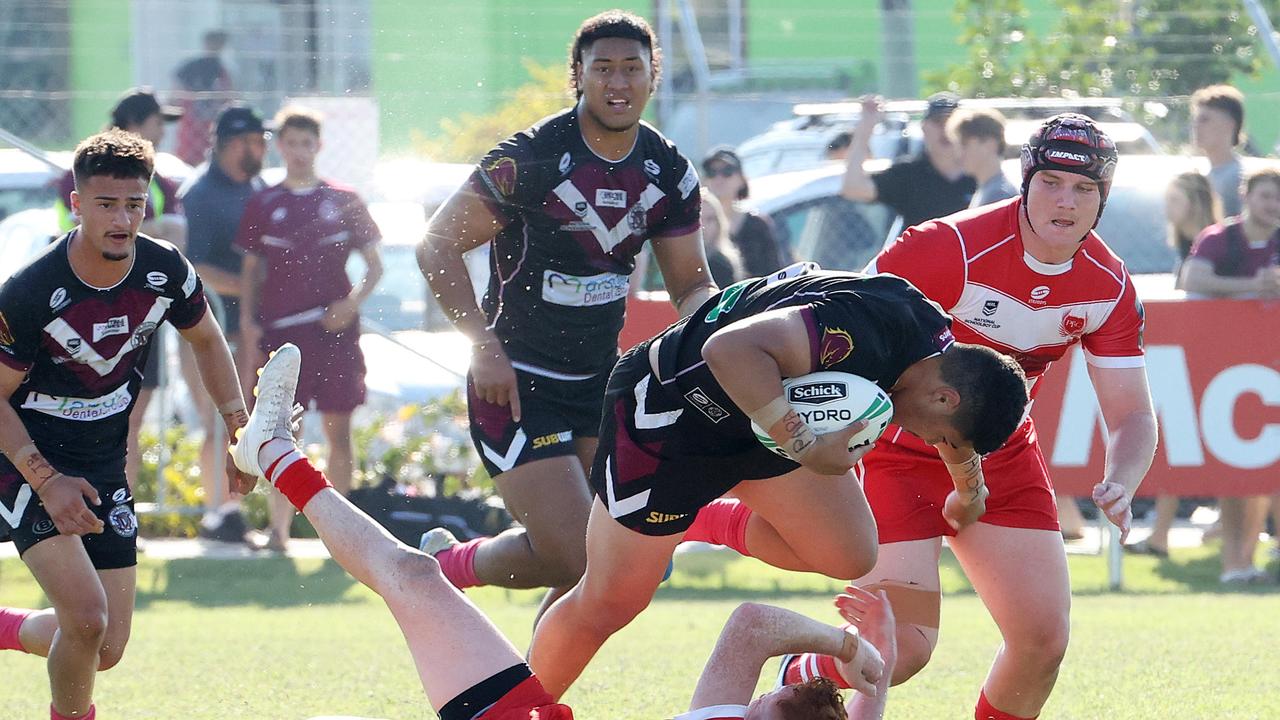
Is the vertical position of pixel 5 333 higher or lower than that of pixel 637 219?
lower

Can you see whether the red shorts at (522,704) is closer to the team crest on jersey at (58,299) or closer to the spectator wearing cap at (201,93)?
the team crest on jersey at (58,299)

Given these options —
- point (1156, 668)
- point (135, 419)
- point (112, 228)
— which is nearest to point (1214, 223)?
point (1156, 668)

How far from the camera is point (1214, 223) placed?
33.7 ft

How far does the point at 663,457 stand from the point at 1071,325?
4.58 feet

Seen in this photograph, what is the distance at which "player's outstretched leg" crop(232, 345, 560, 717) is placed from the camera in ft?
14.8

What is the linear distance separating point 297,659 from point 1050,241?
3.76 m

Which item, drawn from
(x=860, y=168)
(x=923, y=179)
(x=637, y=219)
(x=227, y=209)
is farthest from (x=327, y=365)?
(x=637, y=219)

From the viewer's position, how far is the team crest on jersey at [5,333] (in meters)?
5.23

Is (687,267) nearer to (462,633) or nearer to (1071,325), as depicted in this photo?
(1071,325)

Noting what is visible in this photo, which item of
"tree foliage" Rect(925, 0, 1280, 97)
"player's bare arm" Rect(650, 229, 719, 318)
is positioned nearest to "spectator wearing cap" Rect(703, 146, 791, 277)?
"tree foliage" Rect(925, 0, 1280, 97)

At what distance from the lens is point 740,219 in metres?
10.6

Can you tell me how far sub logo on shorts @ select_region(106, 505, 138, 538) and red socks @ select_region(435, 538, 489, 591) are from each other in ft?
3.65

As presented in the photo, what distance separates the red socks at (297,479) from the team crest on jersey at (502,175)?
1.32m

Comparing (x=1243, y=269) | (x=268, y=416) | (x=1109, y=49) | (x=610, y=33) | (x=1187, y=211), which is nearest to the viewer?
(x=268, y=416)
